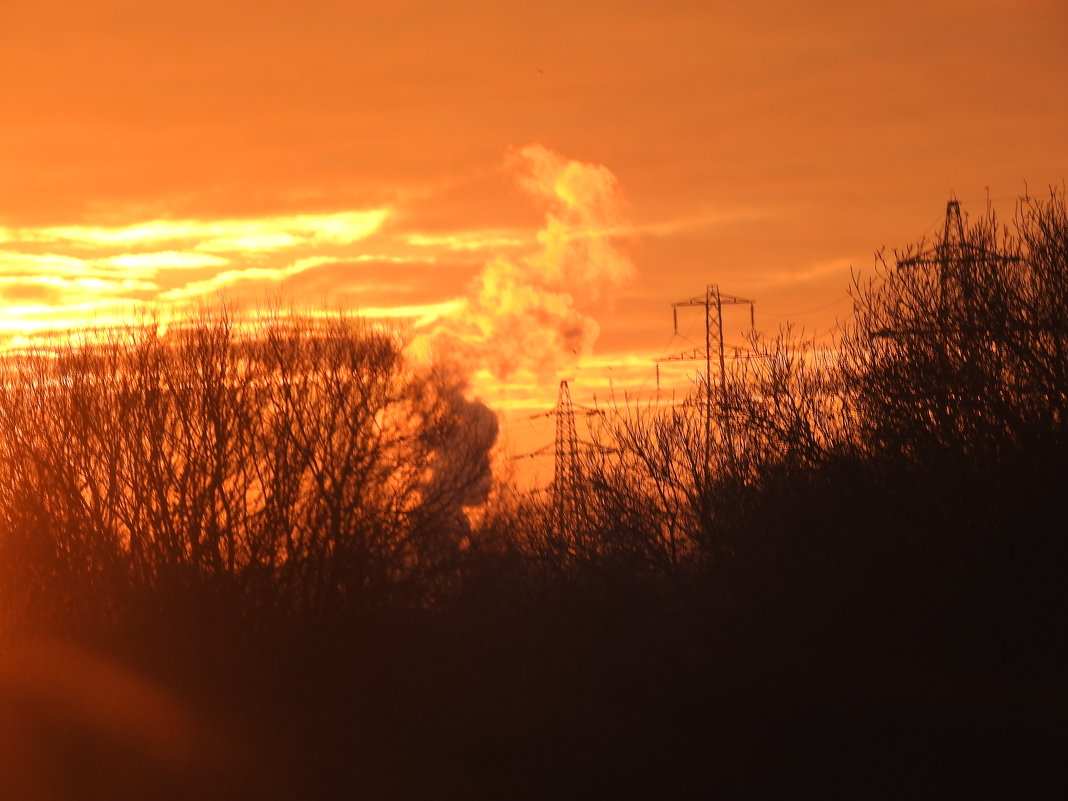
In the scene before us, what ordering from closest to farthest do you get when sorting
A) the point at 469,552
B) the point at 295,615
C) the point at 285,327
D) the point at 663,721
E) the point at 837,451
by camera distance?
the point at 663,721 < the point at 837,451 < the point at 295,615 < the point at 285,327 < the point at 469,552

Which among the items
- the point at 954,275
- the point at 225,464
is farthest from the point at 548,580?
the point at 954,275

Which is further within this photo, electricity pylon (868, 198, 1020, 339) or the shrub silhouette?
the shrub silhouette

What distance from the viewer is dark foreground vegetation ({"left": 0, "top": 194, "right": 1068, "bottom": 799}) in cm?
1719

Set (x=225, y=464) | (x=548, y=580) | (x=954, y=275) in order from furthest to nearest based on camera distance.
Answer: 1. (x=548, y=580)
2. (x=225, y=464)
3. (x=954, y=275)

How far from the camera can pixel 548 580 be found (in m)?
38.1

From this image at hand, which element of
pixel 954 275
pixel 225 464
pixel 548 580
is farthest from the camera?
pixel 548 580

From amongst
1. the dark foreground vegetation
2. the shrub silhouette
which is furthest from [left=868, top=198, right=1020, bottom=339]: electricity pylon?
the shrub silhouette

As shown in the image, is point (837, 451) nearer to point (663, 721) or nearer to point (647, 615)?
point (663, 721)

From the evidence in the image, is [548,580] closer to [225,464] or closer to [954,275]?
[225,464]

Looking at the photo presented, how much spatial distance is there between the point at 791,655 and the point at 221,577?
1153cm

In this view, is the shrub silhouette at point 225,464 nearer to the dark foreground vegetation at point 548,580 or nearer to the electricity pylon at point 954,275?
the dark foreground vegetation at point 548,580

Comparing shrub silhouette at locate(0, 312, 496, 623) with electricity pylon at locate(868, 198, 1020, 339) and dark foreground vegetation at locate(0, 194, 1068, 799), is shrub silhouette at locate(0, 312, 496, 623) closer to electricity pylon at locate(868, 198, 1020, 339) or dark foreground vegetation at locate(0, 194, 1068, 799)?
dark foreground vegetation at locate(0, 194, 1068, 799)

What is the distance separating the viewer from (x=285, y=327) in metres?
30.6

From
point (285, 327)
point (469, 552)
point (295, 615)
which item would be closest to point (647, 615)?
point (469, 552)
